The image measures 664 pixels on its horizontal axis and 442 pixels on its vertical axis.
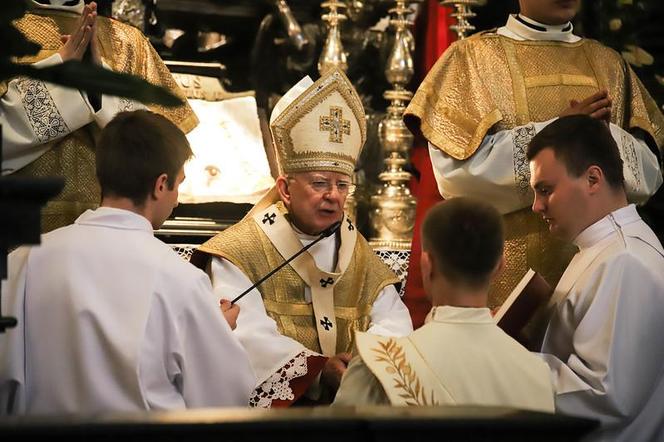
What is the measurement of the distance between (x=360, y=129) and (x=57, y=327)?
1.71 metres

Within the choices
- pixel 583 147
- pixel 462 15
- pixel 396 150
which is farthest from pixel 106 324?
pixel 462 15

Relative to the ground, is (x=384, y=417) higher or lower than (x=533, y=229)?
higher

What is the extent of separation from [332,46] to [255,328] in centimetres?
179

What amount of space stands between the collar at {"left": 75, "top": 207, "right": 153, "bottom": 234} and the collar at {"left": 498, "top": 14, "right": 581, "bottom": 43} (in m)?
1.95

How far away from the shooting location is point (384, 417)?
2.37 m

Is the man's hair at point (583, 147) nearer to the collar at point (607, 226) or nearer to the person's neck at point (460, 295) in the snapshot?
the collar at point (607, 226)

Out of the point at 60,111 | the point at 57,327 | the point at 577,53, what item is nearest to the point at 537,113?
the point at 577,53

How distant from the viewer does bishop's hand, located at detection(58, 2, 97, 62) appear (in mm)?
4438

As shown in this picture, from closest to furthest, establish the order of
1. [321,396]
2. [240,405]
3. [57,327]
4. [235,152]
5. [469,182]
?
[57,327]
[240,405]
[321,396]
[469,182]
[235,152]

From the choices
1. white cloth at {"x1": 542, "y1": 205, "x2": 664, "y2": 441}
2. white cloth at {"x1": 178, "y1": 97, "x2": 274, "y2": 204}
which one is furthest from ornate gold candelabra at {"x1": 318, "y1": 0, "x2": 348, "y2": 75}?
white cloth at {"x1": 542, "y1": 205, "x2": 664, "y2": 441}

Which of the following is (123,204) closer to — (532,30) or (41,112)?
(41,112)

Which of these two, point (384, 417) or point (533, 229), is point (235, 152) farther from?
point (384, 417)

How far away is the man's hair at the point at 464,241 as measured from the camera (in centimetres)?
334

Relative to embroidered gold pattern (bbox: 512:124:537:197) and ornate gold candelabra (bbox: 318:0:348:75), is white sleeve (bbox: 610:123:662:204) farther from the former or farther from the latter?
ornate gold candelabra (bbox: 318:0:348:75)
